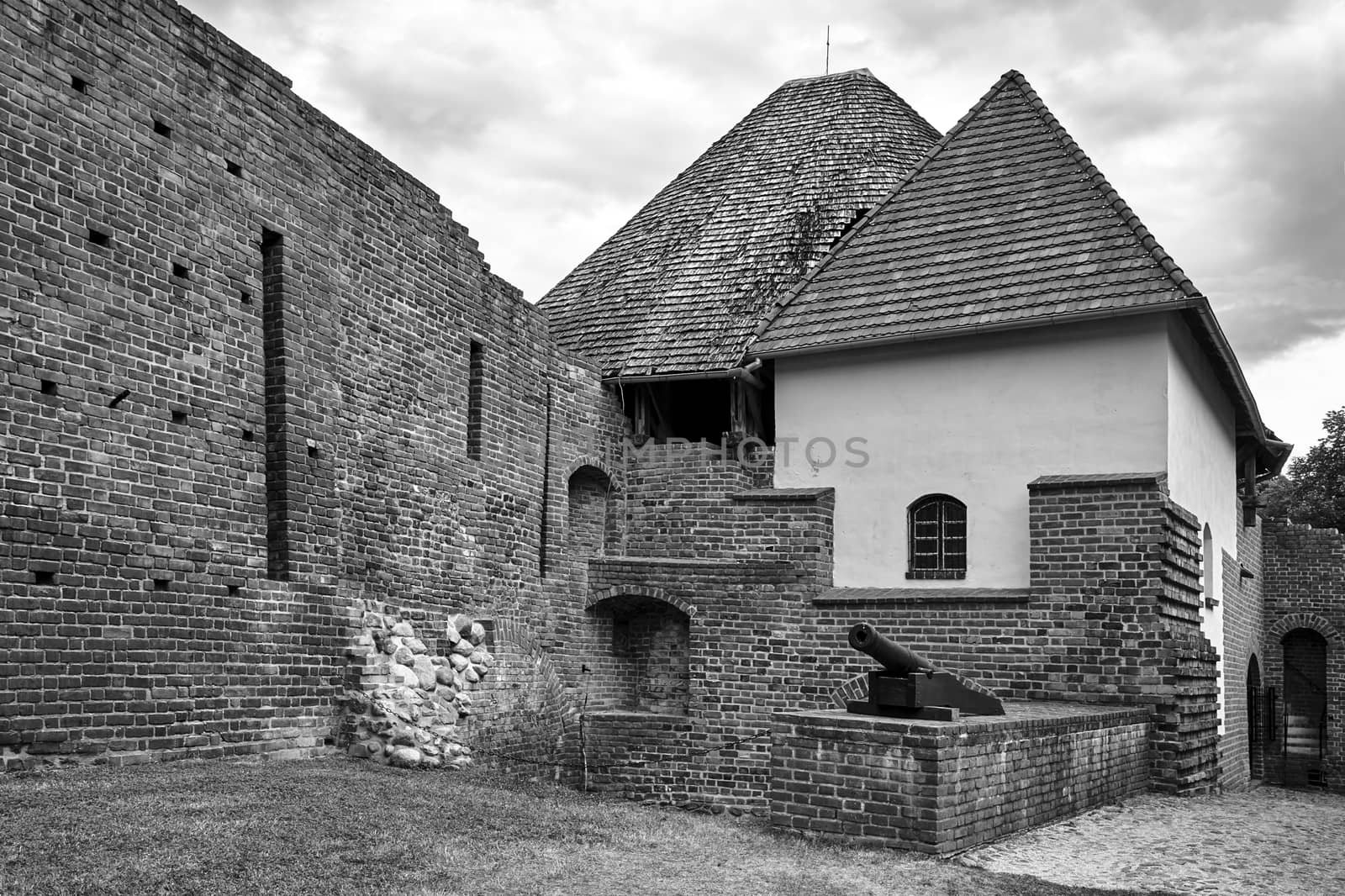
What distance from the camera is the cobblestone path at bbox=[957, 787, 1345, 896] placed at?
8.20 meters

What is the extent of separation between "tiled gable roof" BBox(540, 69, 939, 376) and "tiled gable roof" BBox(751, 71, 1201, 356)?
133 cm

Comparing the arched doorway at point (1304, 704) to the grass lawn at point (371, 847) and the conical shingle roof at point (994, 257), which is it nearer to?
the conical shingle roof at point (994, 257)

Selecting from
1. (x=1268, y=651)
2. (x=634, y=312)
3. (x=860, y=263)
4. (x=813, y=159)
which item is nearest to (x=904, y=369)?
(x=860, y=263)

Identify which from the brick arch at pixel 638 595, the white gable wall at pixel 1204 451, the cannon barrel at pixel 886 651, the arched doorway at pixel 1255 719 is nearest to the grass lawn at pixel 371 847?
the cannon barrel at pixel 886 651

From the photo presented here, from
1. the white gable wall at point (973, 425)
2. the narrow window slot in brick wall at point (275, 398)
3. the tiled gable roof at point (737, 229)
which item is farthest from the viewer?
the tiled gable roof at point (737, 229)

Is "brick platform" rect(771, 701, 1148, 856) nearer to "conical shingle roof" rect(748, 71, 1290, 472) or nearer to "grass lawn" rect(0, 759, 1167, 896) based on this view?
"grass lawn" rect(0, 759, 1167, 896)

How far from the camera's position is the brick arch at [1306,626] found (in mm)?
24062

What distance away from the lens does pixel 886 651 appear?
9.46 m

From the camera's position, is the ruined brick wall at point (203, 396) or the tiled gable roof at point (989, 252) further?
the tiled gable roof at point (989, 252)

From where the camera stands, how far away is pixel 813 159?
2053 cm

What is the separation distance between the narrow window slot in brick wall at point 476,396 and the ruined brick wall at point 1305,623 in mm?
16864

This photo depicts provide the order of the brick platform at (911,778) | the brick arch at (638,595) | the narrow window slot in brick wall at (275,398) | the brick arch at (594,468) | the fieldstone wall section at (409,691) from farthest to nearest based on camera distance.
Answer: the brick arch at (594,468), the brick arch at (638,595), the fieldstone wall section at (409,691), the narrow window slot in brick wall at (275,398), the brick platform at (911,778)

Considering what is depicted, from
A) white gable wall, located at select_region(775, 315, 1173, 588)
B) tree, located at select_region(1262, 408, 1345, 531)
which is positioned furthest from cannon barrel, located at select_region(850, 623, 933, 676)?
tree, located at select_region(1262, 408, 1345, 531)

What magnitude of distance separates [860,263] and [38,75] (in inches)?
419
